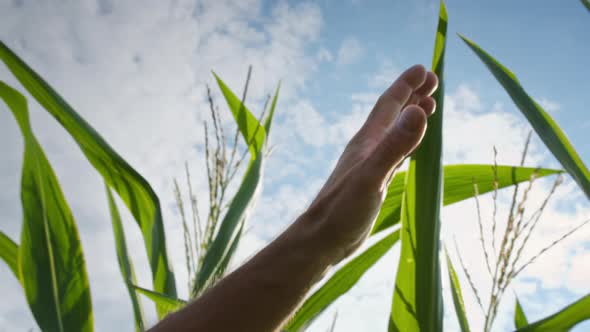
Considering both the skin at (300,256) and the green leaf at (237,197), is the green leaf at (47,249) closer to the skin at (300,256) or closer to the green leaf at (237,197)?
the green leaf at (237,197)

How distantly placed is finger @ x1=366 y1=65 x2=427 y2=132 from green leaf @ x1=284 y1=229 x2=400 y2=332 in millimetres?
370

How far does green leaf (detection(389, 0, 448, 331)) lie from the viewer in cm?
59

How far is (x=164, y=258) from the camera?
2.97 ft

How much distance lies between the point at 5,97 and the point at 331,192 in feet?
2.42

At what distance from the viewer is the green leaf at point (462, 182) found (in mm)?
812

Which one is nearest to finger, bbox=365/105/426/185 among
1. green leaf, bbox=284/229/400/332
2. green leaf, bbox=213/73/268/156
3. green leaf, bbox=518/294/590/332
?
green leaf, bbox=518/294/590/332

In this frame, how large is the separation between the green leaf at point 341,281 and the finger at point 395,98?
370 millimetres

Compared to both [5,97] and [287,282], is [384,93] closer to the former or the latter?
[287,282]

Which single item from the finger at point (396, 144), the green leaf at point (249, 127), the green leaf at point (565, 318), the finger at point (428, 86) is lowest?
the green leaf at point (565, 318)

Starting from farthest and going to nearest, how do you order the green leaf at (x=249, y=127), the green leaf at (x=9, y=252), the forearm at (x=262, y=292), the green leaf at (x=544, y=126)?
the green leaf at (x=249, y=127) < the green leaf at (x=9, y=252) < the green leaf at (x=544, y=126) < the forearm at (x=262, y=292)

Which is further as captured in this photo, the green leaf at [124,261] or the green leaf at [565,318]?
the green leaf at [124,261]

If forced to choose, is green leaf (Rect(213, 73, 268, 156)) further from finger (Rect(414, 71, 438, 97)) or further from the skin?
the skin

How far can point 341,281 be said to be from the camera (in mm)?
894

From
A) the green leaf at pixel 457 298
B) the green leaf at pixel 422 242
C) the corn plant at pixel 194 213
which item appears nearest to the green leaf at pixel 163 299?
the corn plant at pixel 194 213
